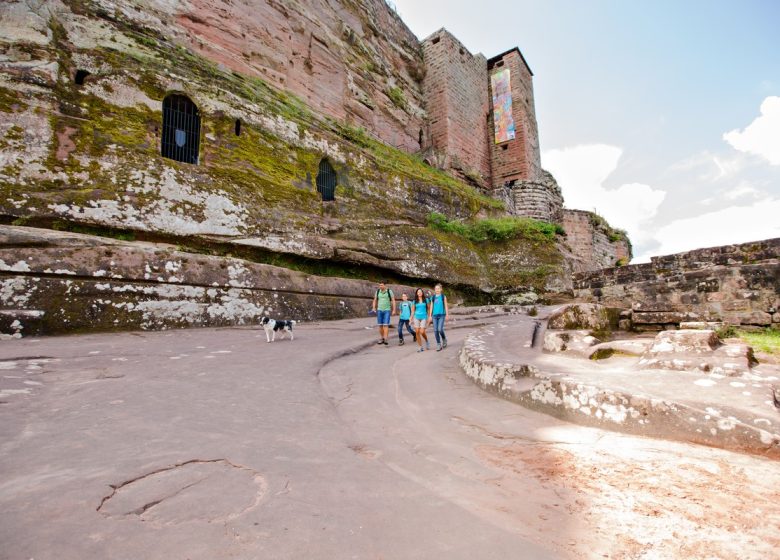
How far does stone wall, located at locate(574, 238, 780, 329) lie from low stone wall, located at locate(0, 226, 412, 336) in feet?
23.8

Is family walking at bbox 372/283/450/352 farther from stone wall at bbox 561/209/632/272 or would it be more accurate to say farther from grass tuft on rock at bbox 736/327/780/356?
stone wall at bbox 561/209/632/272

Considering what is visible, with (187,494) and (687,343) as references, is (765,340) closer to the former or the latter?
(687,343)

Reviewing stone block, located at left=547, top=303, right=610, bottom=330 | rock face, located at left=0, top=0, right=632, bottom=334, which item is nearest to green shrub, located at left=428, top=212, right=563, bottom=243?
rock face, located at left=0, top=0, right=632, bottom=334

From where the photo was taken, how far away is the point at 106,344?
18.2 ft

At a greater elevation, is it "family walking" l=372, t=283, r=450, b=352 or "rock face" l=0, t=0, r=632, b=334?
"rock face" l=0, t=0, r=632, b=334

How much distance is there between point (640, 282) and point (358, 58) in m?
19.3

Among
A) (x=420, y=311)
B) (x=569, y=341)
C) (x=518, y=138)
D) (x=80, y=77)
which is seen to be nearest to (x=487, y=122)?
(x=518, y=138)

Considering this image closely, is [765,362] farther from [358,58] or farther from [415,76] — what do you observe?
[415,76]

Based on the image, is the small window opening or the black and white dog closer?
the black and white dog

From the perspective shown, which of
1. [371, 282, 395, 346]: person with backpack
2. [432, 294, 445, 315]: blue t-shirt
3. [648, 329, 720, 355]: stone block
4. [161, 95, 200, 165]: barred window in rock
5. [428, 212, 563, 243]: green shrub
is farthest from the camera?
[428, 212, 563, 243]: green shrub

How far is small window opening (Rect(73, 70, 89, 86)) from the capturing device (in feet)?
26.8

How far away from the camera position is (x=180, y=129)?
9.75m

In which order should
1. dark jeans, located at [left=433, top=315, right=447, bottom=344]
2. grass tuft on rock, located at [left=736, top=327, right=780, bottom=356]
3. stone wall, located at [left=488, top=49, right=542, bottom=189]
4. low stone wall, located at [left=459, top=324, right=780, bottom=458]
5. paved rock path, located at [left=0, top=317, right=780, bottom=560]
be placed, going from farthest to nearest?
stone wall, located at [left=488, top=49, right=542, bottom=189] → dark jeans, located at [left=433, top=315, right=447, bottom=344] → grass tuft on rock, located at [left=736, top=327, right=780, bottom=356] → low stone wall, located at [left=459, top=324, right=780, bottom=458] → paved rock path, located at [left=0, top=317, right=780, bottom=560]

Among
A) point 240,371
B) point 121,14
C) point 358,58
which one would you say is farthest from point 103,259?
point 358,58
